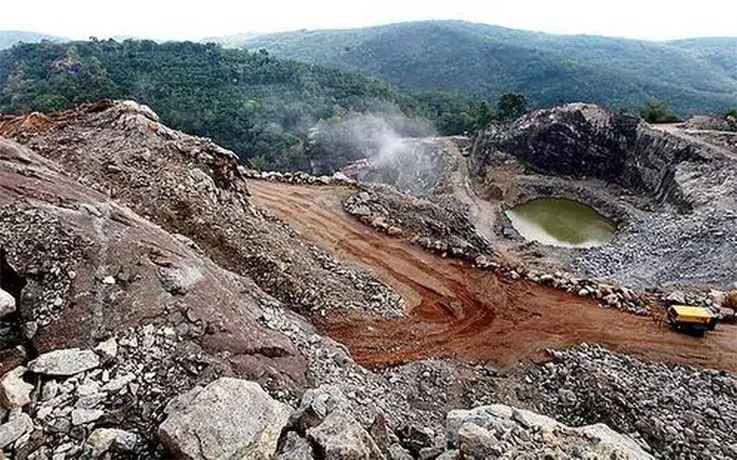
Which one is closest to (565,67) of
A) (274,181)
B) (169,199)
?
(274,181)

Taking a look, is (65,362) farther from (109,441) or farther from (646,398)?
(646,398)

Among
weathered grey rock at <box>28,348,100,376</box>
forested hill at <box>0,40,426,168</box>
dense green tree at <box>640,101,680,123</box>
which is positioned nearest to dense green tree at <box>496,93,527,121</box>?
dense green tree at <box>640,101,680,123</box>

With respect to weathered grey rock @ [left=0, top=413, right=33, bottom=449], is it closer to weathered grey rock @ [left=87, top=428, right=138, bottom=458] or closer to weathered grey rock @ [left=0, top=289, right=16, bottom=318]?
weathered grey rock @ [left=87, top=428, right=138, bottom=458]

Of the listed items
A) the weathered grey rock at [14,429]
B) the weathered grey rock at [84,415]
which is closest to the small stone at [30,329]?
the weathered grey rock at [14,429]

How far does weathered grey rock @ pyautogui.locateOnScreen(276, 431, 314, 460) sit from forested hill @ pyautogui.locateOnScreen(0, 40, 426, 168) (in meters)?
55.8

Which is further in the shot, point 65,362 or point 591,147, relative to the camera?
point 591,147

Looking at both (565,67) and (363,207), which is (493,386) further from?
(565,67)

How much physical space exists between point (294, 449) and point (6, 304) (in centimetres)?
505

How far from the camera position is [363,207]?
22406mm

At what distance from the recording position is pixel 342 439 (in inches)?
284

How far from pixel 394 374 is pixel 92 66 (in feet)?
250

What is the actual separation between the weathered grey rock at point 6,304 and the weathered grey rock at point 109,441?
2700 mm

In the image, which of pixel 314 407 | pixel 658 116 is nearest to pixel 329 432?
pixel 314 407

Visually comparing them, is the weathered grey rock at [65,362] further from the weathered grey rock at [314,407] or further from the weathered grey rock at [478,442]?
the weathered grey rock at [478,442]
